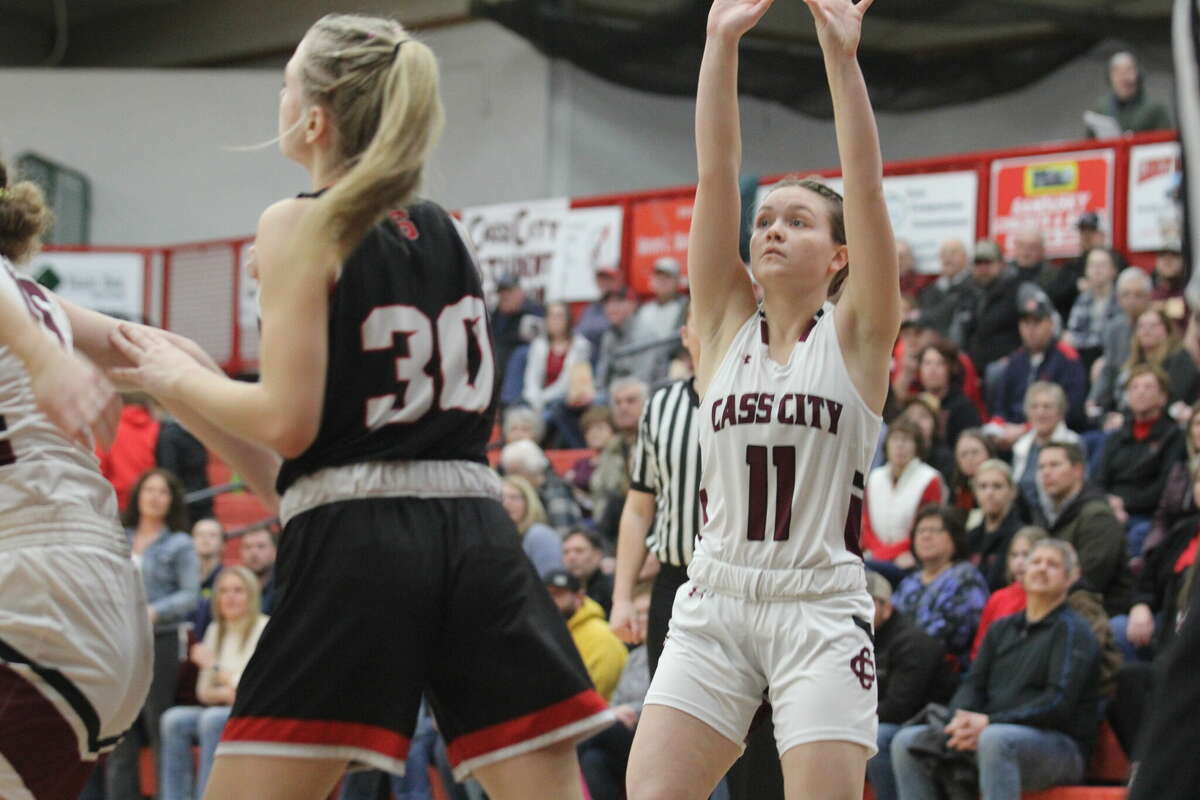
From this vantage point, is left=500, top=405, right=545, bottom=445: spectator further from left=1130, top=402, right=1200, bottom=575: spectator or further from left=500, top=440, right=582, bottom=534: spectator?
left=1130, top=402, right=1200, bottom=575: spectator

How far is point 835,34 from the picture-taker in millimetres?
3893

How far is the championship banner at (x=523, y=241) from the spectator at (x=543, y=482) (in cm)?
624

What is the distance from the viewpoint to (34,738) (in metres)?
3.22

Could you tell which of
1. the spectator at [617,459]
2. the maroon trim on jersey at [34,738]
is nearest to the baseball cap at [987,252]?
the spectator at [617,459]

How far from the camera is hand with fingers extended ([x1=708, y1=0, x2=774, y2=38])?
402cm

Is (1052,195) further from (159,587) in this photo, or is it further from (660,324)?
(159,587)

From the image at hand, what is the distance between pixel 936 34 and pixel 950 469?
8857 mm

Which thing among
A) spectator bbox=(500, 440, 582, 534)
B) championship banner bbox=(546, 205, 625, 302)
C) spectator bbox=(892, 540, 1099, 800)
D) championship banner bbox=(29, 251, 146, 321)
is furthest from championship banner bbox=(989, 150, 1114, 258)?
championship banner bbox=(29, 251, 146, 321)

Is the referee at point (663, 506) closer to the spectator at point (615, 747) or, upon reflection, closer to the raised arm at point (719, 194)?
the raised arm at point (719, 194)

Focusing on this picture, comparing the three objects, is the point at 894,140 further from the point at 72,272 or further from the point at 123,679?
the point at 123,679

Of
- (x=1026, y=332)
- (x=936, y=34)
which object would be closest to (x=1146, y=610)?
(x=1026, y=332)

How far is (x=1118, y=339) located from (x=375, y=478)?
9.68m

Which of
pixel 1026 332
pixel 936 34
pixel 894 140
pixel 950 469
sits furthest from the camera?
pixel 894 140

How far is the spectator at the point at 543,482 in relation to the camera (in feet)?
37.2
